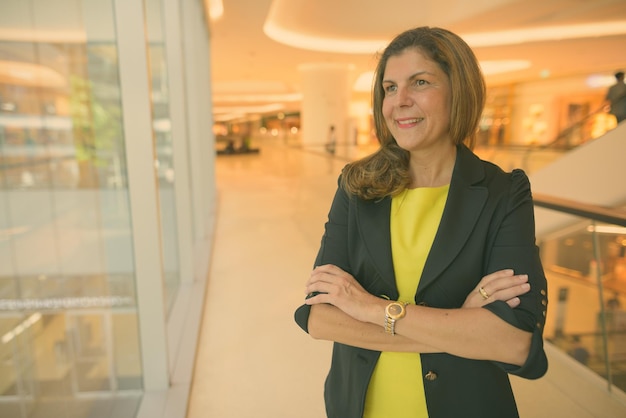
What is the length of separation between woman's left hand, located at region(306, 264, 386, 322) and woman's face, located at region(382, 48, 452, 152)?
445mm

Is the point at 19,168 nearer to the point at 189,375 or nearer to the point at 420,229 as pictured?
the point at 420,229

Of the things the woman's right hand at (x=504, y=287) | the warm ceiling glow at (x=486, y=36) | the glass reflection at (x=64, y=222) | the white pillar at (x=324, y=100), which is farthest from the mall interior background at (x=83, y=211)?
the white pillar at (x=324, y=100)

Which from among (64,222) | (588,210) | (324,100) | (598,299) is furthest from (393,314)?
(324,100)

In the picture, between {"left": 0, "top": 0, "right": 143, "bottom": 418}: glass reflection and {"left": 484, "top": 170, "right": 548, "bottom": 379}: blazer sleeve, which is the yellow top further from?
{"left": 0, "top": 0, "right": 143, "bottom": 418}: glass reflection

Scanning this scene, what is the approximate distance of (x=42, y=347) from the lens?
5.93 ft

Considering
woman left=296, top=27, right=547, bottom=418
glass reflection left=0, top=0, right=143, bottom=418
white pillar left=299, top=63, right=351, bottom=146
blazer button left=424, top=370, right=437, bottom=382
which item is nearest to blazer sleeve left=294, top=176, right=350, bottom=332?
woman left=296, top=27, right=547, bottom=418

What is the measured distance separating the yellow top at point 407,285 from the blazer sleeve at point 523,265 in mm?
192

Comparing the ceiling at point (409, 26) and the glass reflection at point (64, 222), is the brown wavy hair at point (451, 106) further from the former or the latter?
the ceiling at point (409, 26)

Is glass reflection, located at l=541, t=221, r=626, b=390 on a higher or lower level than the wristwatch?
lower

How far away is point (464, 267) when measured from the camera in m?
1.32

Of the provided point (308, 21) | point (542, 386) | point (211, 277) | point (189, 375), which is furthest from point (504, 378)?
point (308, 21)

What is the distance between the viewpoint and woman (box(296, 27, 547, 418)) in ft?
4.14

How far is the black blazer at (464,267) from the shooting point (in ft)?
4.21

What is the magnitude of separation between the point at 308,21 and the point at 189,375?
11.2m
